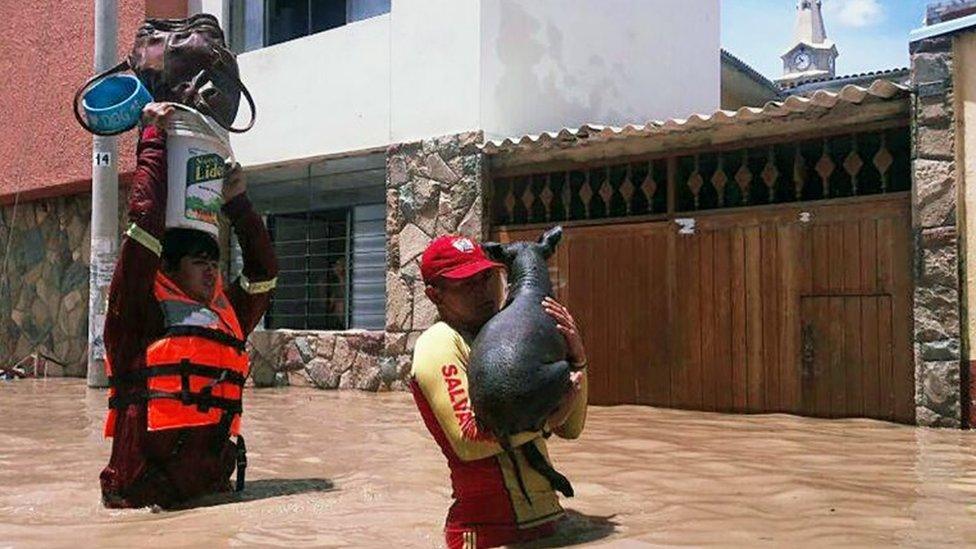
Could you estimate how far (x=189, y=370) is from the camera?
4180mm

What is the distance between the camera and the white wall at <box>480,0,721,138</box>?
9859 mm

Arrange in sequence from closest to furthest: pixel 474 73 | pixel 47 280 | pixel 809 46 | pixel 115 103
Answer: pixel 115 103
pixel 474 73
pixel 47 280
pixel 809 46

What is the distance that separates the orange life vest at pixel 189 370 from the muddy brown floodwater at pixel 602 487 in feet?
1.26

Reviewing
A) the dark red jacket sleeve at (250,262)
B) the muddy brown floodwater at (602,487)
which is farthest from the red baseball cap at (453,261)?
the dark red jacket sleeve at (250,262)

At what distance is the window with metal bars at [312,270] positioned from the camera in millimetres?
11344

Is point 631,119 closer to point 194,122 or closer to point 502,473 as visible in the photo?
point 194,122

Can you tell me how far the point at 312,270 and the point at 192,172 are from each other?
23.9ft

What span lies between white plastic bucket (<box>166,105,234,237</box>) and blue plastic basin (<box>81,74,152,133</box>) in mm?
247

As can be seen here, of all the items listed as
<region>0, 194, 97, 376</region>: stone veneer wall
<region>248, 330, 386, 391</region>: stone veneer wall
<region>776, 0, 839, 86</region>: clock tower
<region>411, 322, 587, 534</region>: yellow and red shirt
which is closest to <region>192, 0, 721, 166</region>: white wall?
<region>248, 330, 386, 391</region>: stone veneer wall

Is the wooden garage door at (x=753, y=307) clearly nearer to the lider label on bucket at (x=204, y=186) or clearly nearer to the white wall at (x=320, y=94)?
the white wall at (x=320, y=94)

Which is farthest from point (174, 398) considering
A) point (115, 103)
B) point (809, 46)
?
point (809, 46)

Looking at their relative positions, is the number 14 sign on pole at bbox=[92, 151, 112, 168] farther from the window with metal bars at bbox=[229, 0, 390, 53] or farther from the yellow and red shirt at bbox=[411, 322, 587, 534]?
the yellow and red shirt at bbox=[411, 322, 587, 534]

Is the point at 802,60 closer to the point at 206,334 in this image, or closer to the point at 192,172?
the point at 192,172

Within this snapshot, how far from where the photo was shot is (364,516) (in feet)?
13.3
